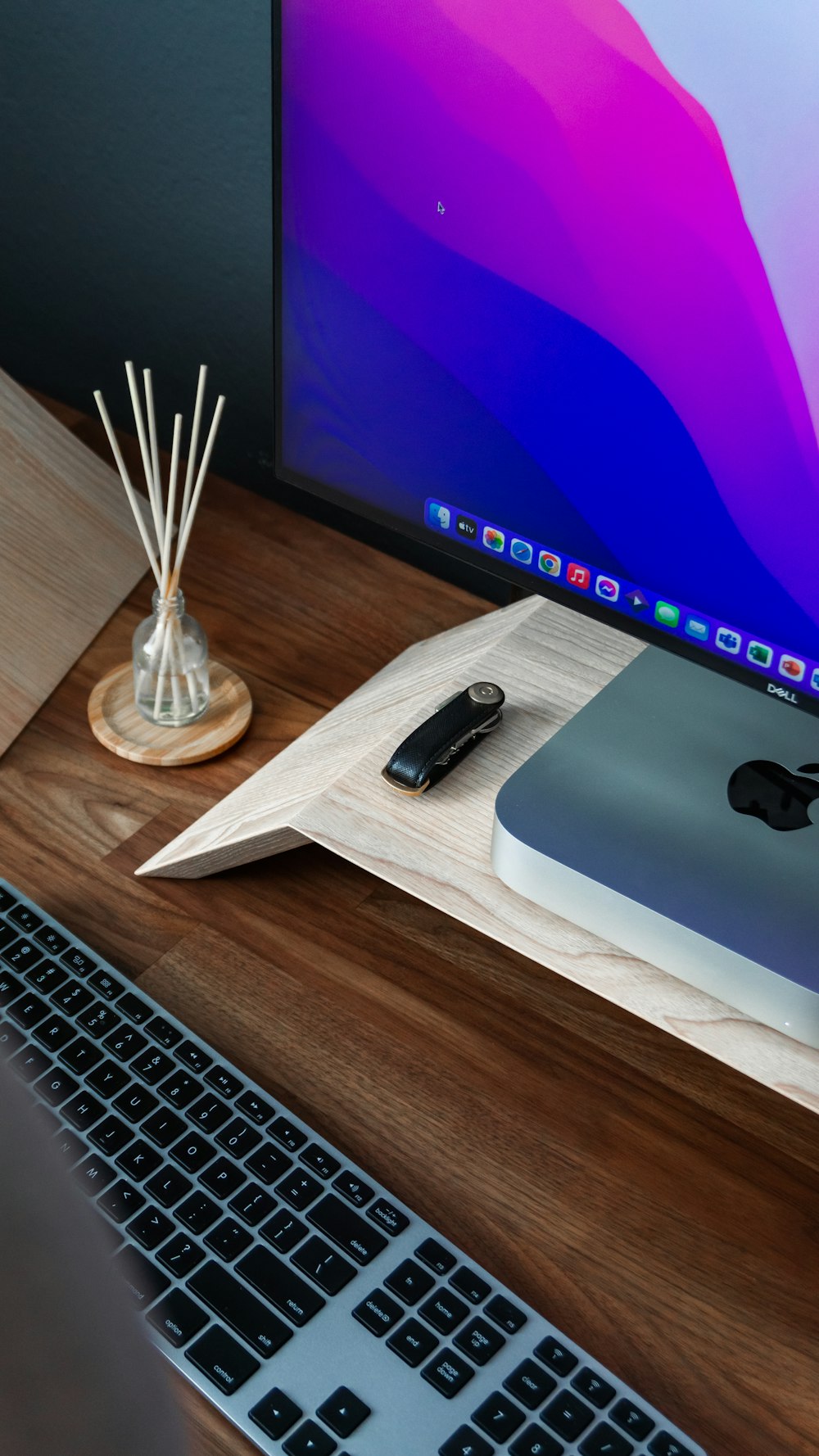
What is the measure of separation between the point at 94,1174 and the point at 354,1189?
12 centimetres

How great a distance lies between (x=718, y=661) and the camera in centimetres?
63

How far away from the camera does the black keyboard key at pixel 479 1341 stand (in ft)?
1.83

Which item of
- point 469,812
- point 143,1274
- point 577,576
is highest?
point 577,576

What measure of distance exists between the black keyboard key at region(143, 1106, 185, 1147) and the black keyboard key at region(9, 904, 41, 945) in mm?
140

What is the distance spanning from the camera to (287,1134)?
635mm

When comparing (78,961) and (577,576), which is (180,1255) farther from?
(577,576)

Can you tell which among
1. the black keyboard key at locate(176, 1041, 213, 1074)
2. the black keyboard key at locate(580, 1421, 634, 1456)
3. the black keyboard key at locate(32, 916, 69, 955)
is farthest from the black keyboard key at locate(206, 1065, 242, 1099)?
the black keyboard key at locate(580, 1421, 634, 1456)

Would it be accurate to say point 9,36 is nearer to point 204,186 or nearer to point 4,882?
point 204,186

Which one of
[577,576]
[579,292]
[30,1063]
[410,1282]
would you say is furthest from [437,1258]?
[579,292]

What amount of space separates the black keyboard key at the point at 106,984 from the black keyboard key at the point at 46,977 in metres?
0.01

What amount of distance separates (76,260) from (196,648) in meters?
0.47

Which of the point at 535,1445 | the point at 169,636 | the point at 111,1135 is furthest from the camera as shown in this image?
the point at 169,636

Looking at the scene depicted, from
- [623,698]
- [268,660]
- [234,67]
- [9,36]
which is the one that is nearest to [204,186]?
[234,67]

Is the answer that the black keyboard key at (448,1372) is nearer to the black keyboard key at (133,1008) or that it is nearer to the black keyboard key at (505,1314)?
the black keyboard key at (505,1314)
